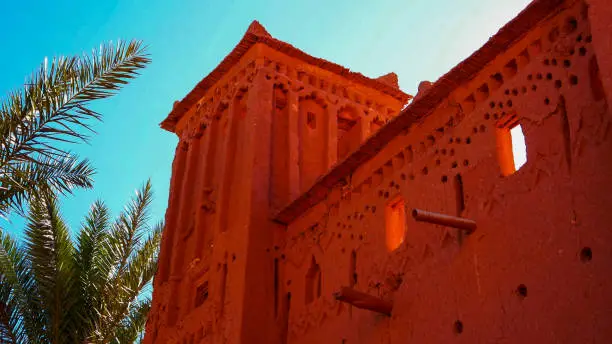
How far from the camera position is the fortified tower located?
35.0ft

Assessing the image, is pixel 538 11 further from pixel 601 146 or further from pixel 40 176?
pixel 40 176

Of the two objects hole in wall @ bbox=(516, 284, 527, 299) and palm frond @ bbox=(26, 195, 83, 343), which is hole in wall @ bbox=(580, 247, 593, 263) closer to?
hole in wall @ bbox=(516, 284, 527, 299)

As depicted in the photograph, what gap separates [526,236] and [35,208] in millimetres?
8041

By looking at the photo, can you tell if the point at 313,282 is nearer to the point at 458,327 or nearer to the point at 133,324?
the point at 458,327

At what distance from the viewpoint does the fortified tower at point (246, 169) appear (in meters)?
10.7

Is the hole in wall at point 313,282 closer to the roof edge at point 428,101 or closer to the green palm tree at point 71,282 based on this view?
the roof edge at point 428,101

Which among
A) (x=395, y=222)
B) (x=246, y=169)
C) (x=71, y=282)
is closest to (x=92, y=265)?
(x=71, y=282)

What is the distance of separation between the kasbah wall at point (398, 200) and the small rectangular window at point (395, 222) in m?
0.02

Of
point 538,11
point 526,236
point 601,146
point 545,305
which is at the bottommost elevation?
point 545,305

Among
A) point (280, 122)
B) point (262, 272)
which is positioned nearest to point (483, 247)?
point (262, 272)

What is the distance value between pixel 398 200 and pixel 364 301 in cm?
140

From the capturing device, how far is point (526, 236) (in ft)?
22.8

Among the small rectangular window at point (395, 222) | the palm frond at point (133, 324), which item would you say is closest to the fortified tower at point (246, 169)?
the palm frond at point (133, 324)

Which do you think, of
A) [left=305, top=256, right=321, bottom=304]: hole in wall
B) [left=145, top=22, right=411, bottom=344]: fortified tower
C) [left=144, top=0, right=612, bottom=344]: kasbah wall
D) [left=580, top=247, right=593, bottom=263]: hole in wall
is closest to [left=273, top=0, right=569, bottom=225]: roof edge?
[left=144, top=0, right=612, bottom=344]: kasbah wall
